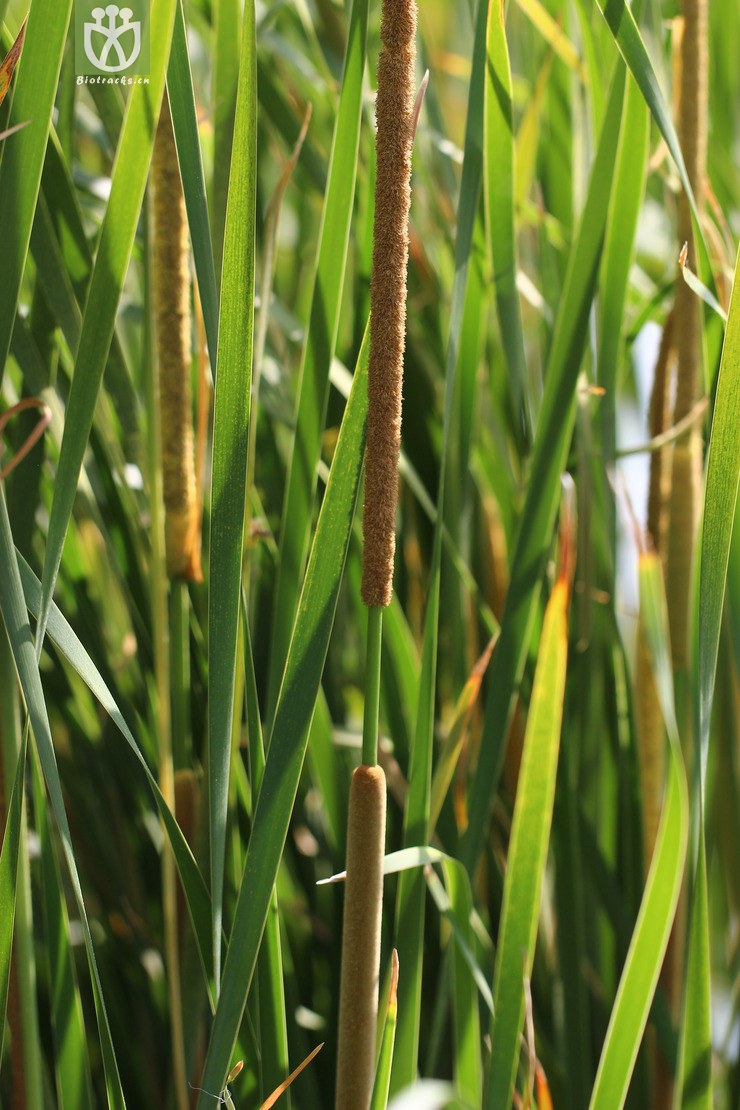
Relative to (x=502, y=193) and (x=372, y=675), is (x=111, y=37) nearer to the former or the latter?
(x=502, y=193)

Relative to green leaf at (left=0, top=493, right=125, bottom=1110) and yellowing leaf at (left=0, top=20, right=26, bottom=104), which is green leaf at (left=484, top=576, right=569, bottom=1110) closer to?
green leaf at (left=0, top=493, right=125, bottom=1110)

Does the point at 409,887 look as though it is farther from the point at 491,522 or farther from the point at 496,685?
the point at 491,522

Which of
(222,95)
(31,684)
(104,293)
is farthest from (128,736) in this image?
(222,95)

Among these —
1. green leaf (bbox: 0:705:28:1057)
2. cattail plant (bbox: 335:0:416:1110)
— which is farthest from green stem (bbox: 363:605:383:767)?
green leaf (bbox: 0:705:28:1057)

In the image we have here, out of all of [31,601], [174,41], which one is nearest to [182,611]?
[31,601]

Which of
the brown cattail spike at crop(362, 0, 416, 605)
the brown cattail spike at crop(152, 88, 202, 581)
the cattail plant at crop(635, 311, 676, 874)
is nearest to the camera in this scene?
the brown cattail spike at crop(362, 0, 416, 605)

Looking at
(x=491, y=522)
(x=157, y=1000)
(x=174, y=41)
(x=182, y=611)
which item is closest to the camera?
(x=174, y=41)
